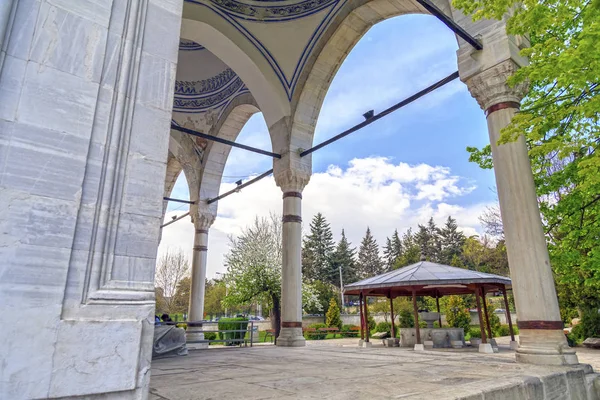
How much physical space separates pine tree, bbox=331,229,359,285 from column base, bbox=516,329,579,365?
35.3 metres

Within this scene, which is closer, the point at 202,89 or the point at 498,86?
the point at 498,86

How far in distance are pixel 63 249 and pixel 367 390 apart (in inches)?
80.4

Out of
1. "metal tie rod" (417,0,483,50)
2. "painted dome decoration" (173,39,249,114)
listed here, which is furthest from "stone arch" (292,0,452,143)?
"painted dome decoration" (173,39,249,114)

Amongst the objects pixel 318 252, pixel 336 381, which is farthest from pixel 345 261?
pixel 336 381

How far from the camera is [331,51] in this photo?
7777 millimetres

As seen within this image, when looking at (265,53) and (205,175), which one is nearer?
(265,53)

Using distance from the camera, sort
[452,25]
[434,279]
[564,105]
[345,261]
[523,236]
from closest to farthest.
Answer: [523,236] < [564,105] < [452,25] < [434,279] < [345,261]

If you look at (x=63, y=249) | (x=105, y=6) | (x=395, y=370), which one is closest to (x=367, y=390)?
(x=395, y=370)

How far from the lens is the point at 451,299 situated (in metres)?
16.4

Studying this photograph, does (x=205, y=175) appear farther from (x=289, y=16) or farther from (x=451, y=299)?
(x=451, y=299)

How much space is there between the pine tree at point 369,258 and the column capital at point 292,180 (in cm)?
3990

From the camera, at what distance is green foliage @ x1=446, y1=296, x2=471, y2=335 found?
13.3 m

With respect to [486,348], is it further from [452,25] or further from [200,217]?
[200,217]

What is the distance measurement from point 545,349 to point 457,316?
10.9 m
